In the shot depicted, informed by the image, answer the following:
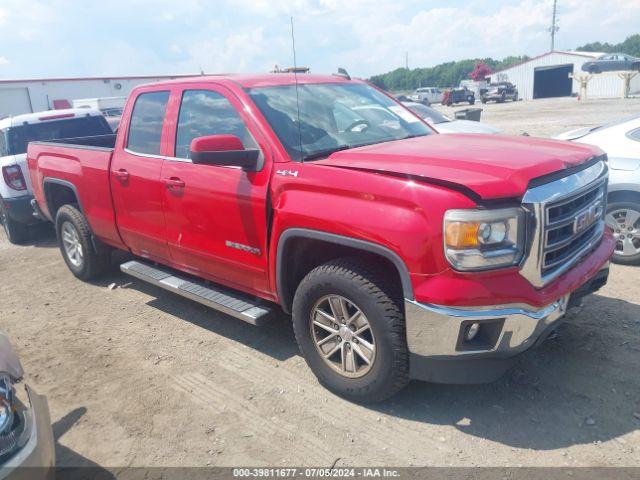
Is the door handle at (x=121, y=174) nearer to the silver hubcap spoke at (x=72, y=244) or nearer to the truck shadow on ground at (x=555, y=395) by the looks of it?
the silver hubcap spoke at (x=72, y=244)

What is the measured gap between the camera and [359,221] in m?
3.03

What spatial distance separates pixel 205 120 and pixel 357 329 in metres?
2.04

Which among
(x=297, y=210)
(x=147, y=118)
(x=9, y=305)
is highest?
(x=147, y=118)

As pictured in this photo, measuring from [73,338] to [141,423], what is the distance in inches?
66.5

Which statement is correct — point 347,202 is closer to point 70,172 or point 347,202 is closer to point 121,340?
point 121,340

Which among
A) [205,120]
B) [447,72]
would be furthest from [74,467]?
[447,72]

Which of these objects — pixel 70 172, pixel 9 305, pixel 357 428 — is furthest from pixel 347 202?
pixel 9 305

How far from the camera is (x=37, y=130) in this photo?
802 centimetres

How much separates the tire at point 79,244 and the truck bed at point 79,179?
200 millimetres

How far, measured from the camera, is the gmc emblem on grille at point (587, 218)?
125 inches

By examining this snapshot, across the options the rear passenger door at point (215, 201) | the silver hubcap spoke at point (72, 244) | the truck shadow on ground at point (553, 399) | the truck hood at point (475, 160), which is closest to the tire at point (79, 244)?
the silver hubcap spoke at point (72, 244)

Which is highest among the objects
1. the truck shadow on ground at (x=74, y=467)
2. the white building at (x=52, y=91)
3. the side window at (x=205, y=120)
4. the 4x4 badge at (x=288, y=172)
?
the white building at (x=52, y=91)

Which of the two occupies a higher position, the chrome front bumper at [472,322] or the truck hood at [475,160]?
the truck hood at [475,160]

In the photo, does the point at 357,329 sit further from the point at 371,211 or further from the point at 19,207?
the point at 19,207
